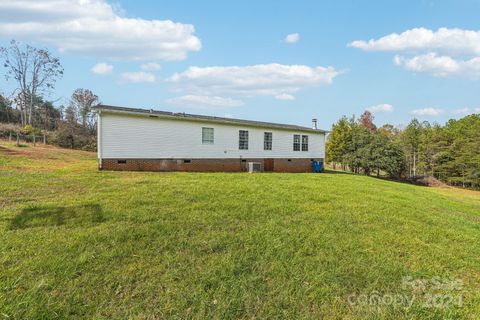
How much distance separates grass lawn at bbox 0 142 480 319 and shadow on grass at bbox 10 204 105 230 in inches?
0.7

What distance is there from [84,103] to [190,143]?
27424mm

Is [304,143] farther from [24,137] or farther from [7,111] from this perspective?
[7,111]

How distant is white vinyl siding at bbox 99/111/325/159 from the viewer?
1147cm

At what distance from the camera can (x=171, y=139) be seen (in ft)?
42.5

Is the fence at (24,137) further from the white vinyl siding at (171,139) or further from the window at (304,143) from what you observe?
the window at (304,143)

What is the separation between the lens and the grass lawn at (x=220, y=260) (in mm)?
2703

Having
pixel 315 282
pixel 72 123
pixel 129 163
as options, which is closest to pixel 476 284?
pixel 315 282

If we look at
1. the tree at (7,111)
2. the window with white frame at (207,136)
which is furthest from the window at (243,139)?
the tree at (7,111)

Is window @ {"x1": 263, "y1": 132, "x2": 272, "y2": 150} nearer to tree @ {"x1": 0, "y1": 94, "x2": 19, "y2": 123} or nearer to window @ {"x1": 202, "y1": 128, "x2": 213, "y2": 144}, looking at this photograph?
window @ {"x1": 202, "y1": 128, "x2": 213, "y2": 144}

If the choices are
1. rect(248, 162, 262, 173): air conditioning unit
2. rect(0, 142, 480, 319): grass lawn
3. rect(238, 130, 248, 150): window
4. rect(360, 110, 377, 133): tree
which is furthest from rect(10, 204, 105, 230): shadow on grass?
rect(360, 110, 377, 133): tree

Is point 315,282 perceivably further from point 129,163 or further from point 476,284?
point 129,163

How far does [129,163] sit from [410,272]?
11.0m

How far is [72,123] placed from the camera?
102ft

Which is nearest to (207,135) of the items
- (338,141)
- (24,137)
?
(338,141)
